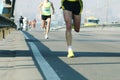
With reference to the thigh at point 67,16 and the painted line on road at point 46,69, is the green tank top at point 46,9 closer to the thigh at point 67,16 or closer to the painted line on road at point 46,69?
the thigh at point 67,16

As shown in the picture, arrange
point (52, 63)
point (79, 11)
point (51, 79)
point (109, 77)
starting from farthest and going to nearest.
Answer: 1. point (79, 11)
2. point (52, 63)
3. point (109, 77)
4. point (51, 79)

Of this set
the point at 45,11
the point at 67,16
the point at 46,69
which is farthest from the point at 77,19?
the point at 45,11

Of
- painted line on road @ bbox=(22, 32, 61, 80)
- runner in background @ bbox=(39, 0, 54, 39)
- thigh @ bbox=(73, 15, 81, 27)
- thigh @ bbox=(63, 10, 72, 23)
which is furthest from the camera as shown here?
runner in background @ bbox=(39, 0, 54, 39)

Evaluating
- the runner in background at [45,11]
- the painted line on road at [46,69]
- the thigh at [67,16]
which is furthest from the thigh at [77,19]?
the runner in background at [45,11]

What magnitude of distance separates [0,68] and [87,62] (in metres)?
1.86

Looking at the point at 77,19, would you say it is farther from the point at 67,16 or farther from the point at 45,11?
the point at 45,11

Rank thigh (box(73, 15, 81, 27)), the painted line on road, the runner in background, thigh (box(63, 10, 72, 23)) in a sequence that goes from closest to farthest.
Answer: the painted line on road
thigh (box(63, 10, 72, 23))
thigh (box(73, 15, 81, 27))
the runner in background

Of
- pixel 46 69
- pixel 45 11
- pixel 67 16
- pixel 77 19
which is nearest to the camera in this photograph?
pixel 46 69

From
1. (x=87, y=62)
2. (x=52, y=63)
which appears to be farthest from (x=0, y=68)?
(x=87, y=62)

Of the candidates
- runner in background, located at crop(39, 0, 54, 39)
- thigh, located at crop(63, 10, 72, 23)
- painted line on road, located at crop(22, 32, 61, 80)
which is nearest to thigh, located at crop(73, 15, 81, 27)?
thigh, located at crop(63, 10, 72, 23)

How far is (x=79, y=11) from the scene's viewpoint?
490 inches

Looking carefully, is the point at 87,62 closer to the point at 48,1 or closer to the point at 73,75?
the point at 73,75

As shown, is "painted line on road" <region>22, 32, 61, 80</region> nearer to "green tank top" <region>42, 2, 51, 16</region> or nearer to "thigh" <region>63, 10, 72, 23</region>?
"thigh" <region>63, 10, 72, 23</region>

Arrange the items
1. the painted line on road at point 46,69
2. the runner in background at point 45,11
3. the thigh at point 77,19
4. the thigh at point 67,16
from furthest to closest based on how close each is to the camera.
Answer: the runner in background at point 45,11, the thigh at point 77,19, the thigh at point 67,16, the painted line on road at point 46,69
